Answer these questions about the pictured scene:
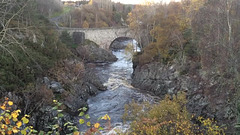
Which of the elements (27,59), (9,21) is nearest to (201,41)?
(27,59)

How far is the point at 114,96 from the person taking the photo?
22000 millimetres

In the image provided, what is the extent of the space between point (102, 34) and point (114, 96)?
2450cm

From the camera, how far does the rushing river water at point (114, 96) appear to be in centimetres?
1763

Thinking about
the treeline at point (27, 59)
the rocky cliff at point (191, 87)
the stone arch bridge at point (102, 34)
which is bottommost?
the rocky cliff at point (191, 87)

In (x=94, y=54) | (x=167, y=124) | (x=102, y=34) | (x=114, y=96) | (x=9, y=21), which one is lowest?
(x=114, y=96)

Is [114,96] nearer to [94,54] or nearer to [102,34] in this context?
[94,54]

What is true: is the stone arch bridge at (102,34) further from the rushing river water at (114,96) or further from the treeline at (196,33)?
the treeline at (196,33)

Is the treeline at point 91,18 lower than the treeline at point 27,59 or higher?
higher

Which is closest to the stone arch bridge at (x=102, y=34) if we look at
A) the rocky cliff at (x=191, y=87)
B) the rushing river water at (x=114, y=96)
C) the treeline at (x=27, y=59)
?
the rushing river water at (x=114, y=96)

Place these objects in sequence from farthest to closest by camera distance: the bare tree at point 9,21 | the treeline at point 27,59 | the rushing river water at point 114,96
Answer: the rushing river water at point 114,96
the treeline at point 27,59
the bare tree at point 9,21

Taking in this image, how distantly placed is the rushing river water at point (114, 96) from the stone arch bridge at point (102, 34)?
11.3 meters

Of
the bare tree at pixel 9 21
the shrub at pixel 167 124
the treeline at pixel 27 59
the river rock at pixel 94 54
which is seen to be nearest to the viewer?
the bare tree at pixel 9 21

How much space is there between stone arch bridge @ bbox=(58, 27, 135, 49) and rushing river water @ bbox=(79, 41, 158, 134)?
11.3 meters

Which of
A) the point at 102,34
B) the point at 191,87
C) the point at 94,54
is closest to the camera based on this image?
the point at 191,87
